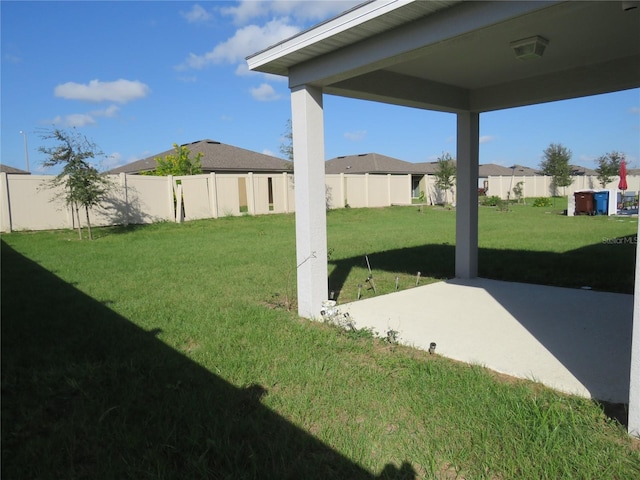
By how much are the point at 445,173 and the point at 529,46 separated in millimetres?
27849

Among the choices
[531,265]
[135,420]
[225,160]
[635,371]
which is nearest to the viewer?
[635,371]

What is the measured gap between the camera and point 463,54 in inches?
187

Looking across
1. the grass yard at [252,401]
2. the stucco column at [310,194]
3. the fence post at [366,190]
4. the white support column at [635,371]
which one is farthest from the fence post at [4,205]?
the fence post at [366,190]

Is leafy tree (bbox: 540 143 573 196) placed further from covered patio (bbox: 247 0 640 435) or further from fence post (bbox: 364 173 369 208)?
covered patio (bbox: 247 0 640 435)

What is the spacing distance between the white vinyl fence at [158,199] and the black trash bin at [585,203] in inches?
435

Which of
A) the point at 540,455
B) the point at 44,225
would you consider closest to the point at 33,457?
the point at 540,455

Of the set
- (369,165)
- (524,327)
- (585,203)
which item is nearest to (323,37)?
(524,327)

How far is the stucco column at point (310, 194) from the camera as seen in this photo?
195 inches

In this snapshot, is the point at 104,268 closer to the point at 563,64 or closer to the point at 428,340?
the point at 428,340

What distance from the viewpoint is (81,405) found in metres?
3.16

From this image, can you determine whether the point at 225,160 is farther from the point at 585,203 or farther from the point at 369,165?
the point at 585,203

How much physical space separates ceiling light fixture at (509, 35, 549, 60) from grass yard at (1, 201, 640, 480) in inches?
122

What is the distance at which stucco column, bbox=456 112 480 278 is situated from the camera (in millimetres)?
6789

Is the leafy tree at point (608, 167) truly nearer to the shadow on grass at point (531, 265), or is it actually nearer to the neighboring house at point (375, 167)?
the neighboring house at point (375, 167)
